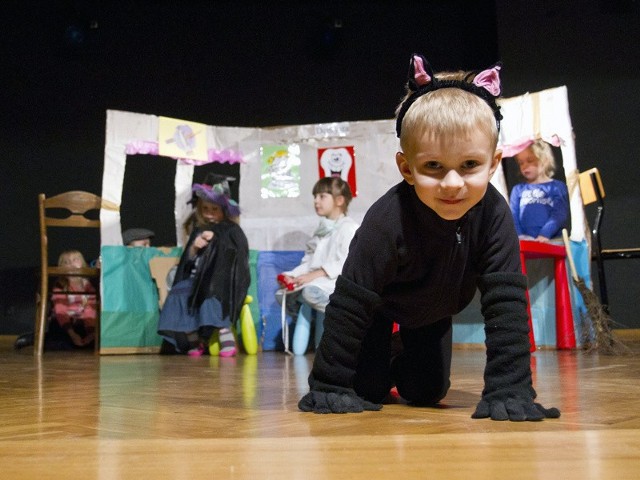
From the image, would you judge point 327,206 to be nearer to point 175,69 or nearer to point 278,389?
point 278,389

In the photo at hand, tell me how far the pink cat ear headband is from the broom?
2.49m

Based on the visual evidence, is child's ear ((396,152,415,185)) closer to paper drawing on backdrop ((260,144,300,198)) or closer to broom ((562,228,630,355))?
broom ((562,228,630,355))

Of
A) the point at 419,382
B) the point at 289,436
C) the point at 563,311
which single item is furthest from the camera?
the point at 563,311

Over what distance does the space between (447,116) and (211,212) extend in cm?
340

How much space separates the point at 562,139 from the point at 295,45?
293cm

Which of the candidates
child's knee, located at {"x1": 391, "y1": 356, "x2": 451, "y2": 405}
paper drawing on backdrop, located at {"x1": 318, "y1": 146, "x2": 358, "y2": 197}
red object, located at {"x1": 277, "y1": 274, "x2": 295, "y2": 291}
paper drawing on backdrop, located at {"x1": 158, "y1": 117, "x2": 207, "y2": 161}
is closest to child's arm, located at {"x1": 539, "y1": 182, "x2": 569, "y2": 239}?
paper drawing on backdrop, located at {"x1": 318, "y1": 146, "x2": 358, "y2": 197}

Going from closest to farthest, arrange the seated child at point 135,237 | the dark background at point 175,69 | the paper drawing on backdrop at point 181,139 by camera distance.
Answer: the paper drawing on backdrop at point 181,139, the seated child at point 135,237, the dark background at point 175,69

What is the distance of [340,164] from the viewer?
4777 millimetres

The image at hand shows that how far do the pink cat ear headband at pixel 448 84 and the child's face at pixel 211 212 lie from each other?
325cm

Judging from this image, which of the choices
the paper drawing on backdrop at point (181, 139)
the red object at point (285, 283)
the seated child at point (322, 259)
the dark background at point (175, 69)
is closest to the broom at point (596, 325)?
the seated child at point (322, 259)

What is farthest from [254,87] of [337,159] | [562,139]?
[562,139]

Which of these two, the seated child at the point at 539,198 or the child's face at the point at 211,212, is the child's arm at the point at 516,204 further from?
the child's face at the point at 211,212

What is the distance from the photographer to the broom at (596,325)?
12.0 feet

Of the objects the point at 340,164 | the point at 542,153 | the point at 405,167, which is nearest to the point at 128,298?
the point at 340,164
